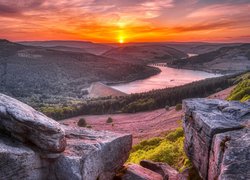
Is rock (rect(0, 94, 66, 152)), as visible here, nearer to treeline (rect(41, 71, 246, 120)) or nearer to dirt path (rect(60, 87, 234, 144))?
dirt path (rect(60, 87, 234, 144))

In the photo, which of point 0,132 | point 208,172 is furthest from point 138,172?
point 0,132

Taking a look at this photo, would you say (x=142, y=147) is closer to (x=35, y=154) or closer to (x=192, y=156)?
(x=192, y=156)

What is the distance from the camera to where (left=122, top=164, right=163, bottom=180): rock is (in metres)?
20.5

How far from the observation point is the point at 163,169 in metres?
22.7

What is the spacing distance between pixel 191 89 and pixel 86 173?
337 ft

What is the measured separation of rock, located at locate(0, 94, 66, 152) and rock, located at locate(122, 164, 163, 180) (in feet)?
18.2

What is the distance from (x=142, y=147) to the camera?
40000mm

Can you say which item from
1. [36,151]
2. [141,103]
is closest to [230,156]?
[36,151]

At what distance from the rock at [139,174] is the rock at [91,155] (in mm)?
685

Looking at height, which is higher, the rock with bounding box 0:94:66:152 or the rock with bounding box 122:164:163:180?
the rock with bounding box 0:94:66:152

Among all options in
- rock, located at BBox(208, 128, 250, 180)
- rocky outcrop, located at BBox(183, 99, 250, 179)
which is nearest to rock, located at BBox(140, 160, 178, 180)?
rocky outcrop, located at BBox(183, 99, 250, 179)

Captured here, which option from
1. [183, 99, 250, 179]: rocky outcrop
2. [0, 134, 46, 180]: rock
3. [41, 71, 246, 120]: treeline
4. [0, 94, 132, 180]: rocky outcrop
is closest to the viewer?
[183, 99, 250, 179]: rocky outcrop

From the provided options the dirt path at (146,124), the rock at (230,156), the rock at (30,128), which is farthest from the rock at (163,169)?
the dirt path at (146,124)

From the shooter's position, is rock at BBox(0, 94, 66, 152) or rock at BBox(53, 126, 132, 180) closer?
rock at BBox(0, 94, 66, 152)
